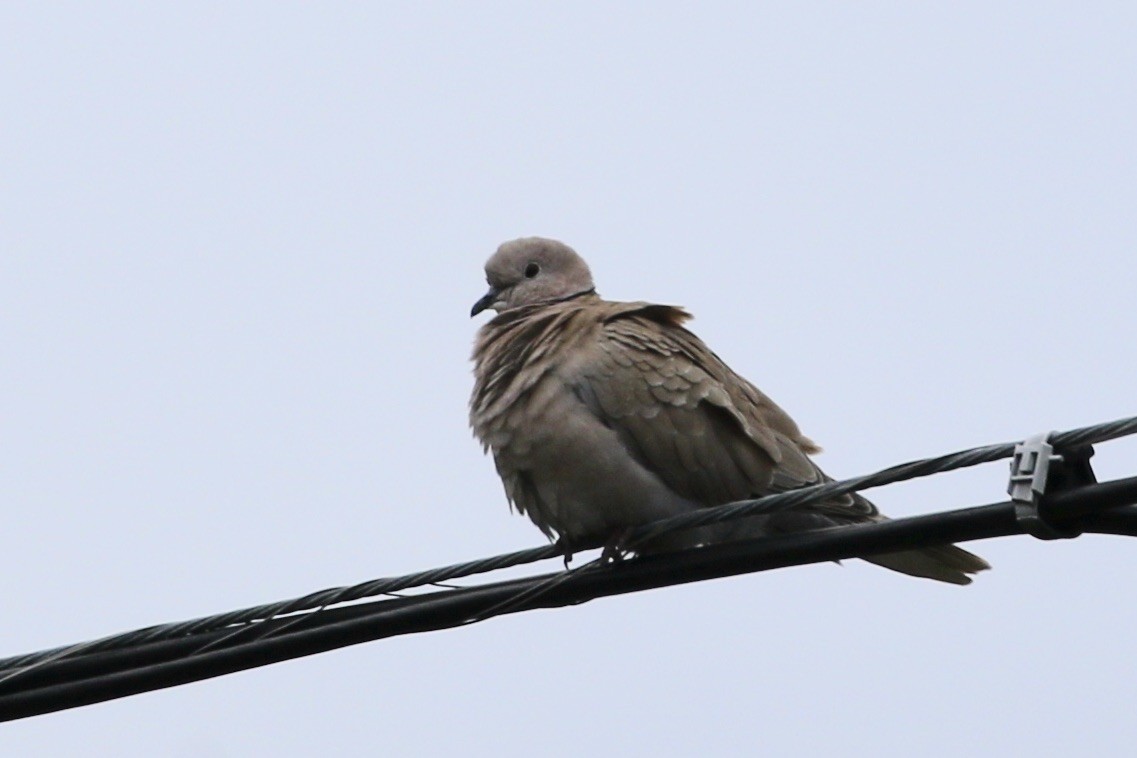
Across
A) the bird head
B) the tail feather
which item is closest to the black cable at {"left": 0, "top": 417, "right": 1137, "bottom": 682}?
the tail feather

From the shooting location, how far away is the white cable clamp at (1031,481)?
11.3ft

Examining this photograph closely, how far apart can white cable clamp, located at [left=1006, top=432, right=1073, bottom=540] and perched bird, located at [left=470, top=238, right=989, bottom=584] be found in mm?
1391

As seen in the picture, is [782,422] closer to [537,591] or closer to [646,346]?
[646,346]

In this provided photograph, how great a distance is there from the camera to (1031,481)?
346 cm

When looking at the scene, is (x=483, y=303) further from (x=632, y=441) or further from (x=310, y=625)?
(x=310, y=625)

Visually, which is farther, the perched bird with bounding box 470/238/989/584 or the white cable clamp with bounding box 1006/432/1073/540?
the perched bird with bounding box 470/238/989/584

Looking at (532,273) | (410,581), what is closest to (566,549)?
(410,581)

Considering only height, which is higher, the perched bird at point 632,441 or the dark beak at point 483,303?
the dark beak at point 483,303

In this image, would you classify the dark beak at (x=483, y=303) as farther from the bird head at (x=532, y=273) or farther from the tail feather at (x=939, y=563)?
the tail feather at (x=939, y=563)

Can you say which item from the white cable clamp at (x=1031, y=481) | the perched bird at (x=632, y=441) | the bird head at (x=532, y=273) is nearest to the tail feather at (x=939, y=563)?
the perched bird at (x=632, y=441)

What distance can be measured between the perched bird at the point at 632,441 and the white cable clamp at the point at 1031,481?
139cm

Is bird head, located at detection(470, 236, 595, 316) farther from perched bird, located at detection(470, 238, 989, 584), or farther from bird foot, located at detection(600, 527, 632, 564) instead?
bird foot, located at detection(600, 527, 632, 564)

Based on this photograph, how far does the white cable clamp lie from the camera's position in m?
3.45

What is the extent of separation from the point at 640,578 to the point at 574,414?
756 millimetres
